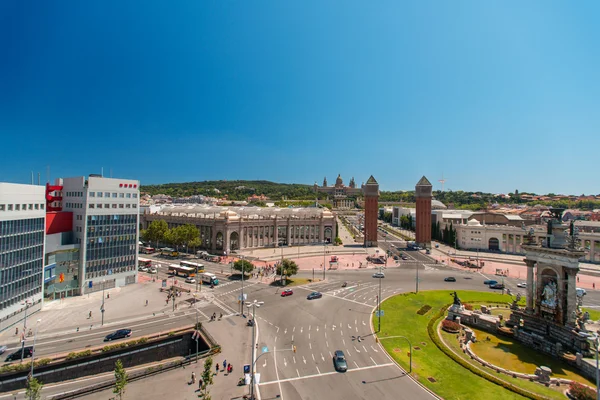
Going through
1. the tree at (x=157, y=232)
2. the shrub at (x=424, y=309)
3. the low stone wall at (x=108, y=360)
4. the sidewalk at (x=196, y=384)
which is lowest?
the low stone wall at (x=108, y=360)

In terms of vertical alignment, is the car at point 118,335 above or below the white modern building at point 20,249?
below

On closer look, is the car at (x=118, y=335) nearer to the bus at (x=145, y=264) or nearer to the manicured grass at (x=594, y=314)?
the bus at (x=145, y=264)

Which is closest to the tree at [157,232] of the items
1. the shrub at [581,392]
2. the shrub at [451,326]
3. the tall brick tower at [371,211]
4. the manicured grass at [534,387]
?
the tall brick tower at [371,211]

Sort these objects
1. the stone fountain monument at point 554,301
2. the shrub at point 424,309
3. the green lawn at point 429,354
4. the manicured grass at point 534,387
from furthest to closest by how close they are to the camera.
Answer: the shrub at point 424,309 → the stone fountain monument at point 554,301 → the green lawn at point 429,354 → the manicured grass at point 534,387

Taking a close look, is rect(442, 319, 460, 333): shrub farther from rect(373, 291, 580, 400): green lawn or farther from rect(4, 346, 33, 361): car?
rect(4, 346, 33, 361): car

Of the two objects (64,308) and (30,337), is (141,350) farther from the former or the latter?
(64,308)

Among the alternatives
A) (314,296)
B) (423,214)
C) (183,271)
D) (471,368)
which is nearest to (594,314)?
(471,368)

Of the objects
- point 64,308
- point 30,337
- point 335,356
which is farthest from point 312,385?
point 64,308
